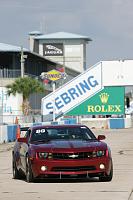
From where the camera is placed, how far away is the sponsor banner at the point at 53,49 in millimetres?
143863

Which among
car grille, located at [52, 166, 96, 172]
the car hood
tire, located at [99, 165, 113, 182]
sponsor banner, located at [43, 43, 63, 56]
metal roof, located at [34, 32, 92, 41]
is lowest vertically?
tire, located at [99, 165, 113, 182]

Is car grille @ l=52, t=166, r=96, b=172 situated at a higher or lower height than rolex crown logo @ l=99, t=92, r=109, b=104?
lower

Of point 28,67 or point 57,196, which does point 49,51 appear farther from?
point 57,196

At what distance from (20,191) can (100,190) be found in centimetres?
152

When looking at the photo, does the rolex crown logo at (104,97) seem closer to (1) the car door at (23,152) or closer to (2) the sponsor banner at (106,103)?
(2) the sponsor banner at (106,103)

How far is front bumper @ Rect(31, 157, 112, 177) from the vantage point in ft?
50.0

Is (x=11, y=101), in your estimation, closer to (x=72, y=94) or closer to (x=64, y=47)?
(x=72, y=94)

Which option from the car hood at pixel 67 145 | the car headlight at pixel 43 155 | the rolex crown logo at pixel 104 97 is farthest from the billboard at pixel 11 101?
the car headlight at pixel 43 155

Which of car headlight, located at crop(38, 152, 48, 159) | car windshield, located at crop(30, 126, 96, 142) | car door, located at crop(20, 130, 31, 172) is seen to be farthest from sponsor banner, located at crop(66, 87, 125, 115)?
car headlight, located at crop(38, 152, 48, 159)

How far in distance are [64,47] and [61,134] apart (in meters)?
127

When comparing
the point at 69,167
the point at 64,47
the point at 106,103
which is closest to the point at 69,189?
the point at 69,167

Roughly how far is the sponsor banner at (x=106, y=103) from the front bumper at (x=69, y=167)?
52.3 metres

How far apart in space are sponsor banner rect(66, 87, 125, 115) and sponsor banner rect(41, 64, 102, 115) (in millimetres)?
1514

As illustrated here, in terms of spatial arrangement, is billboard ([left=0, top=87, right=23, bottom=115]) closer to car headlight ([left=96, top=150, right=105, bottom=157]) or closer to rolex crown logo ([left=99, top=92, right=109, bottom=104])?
rolex crown logo ([left=99, top=92, right=109, bottom=104])
